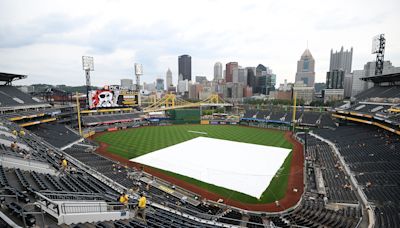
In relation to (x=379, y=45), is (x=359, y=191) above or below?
below

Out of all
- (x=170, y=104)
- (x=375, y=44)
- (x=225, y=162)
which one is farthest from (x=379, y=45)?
(x=170, y=104)

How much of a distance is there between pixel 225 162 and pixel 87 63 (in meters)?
52.3

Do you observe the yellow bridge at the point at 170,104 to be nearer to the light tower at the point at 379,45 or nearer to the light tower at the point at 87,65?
the light tower at the point at 87,65

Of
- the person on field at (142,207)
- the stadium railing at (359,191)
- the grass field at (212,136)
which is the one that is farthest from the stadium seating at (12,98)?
the stadium railing at (359,191)

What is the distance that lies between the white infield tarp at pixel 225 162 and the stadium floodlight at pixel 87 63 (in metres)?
40.2

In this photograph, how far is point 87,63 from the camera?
59531mm

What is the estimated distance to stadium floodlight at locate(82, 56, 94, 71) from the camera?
5894 cm

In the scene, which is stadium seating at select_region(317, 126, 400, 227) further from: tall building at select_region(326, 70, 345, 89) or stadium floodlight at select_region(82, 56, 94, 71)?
tall building at select_region(326, 70, 345, 89)

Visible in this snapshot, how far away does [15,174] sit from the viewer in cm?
1123

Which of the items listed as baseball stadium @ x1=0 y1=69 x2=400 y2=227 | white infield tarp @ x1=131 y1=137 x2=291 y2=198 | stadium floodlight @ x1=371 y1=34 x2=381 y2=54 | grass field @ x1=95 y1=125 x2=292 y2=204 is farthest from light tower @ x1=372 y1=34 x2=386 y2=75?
white infield tarp @ x1=131 y1=137 x2=291 y2=198

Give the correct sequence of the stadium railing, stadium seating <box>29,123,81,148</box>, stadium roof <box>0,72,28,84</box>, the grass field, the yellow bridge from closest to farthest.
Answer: the stadium railing < the grass field < stadium seating <box>29,123,81,148</box> < stadium roof <box>0,72,28,84</box> < the yellow bridge

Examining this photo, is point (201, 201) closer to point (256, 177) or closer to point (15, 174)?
point (256, 177)

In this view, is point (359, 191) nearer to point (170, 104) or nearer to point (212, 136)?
point (212, 136)

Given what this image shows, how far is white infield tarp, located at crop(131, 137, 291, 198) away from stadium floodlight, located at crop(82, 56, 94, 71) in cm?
4022
